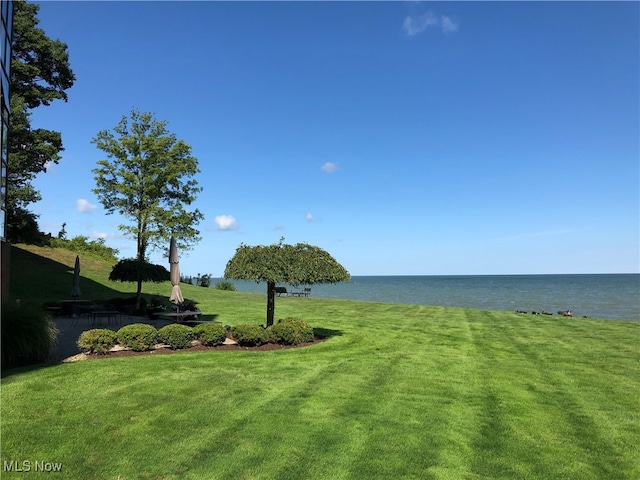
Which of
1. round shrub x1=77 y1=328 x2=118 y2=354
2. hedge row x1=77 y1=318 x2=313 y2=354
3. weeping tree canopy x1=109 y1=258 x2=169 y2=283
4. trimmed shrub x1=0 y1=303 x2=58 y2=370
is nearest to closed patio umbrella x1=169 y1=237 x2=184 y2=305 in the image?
hedge row x1=77 y1=318 x2=313 y2=354

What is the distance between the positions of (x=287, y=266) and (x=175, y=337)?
3.41 metres

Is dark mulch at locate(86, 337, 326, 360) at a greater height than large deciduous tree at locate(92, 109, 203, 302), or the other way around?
large deciduous tree at locate(92, 109, 203, 302)

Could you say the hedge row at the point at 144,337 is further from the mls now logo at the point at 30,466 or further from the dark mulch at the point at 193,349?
the mls now logo at the point at 30,466

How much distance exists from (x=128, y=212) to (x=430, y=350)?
15104 millimetres

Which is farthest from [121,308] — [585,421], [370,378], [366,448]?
[585,421]

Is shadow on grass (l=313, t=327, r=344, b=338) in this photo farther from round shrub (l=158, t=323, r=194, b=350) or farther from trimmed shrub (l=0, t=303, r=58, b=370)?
trimmed shrub (l=0, t=303, r=58, b=370)

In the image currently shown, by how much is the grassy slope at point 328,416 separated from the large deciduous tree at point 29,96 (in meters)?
20.3

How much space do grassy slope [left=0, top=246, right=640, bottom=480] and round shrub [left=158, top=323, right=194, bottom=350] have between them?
109 cm

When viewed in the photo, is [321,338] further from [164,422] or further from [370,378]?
[164,422]

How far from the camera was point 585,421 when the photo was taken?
688 cm

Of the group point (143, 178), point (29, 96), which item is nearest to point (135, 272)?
point (143, 178)

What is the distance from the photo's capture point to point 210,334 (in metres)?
11.5

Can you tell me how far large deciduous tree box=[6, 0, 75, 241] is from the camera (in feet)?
79.2

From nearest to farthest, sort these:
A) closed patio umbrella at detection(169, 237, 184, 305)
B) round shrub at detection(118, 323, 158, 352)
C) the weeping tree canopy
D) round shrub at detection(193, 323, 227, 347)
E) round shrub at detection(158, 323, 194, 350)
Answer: round shrub at detection(118, 323, 158, 352) → round shrub at detection(158, 323, 194, 350) → round shrub at detection(193, 323, 227, 347) → closed patio umbrella at detection(169, 237, 184, 305) → the weeping tree canopy
